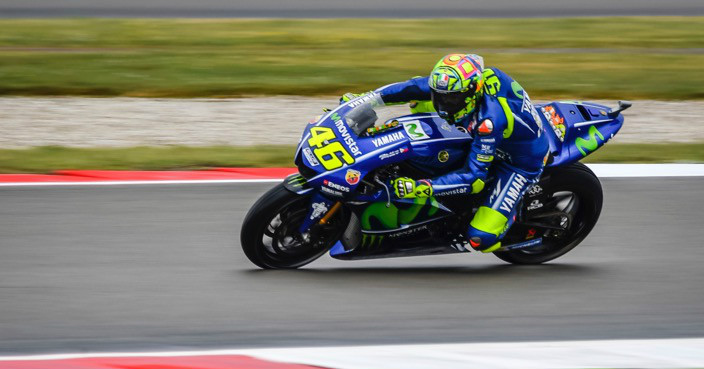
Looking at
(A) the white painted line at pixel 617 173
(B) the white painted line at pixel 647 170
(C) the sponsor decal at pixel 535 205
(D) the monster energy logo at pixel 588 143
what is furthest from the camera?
(B) the white painted line at pixel 647 170

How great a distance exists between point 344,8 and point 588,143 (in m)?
10.5

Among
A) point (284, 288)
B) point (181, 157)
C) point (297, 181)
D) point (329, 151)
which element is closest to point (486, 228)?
point (329, 151)

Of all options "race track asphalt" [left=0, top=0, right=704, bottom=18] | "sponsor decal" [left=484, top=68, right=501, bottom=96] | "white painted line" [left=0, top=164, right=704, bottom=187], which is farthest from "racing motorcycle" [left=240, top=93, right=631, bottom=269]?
"race track asphalt" [left=0, top=0, right=704, bottom=18]

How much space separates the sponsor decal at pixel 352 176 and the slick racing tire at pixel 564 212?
133cm

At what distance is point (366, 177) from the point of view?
18.8 ft

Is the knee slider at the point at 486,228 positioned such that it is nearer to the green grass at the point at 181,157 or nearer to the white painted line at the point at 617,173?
the white painted line at the point at 617,173

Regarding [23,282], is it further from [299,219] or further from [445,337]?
[445,337]

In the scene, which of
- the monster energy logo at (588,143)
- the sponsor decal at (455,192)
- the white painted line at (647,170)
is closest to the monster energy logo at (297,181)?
the sponsor decal at (455,192)

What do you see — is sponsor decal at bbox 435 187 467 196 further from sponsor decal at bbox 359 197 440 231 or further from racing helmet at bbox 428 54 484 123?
racing helmet at bbox 428 54 484 123

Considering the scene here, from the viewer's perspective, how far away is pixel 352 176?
18.2ft

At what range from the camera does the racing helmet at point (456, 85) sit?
535 centimetres

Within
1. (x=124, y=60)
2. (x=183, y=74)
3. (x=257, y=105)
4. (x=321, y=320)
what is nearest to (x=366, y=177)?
(x=321, y=320)

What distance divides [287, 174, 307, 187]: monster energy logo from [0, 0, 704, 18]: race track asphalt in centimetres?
1007

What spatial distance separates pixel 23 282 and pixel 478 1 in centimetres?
1212
